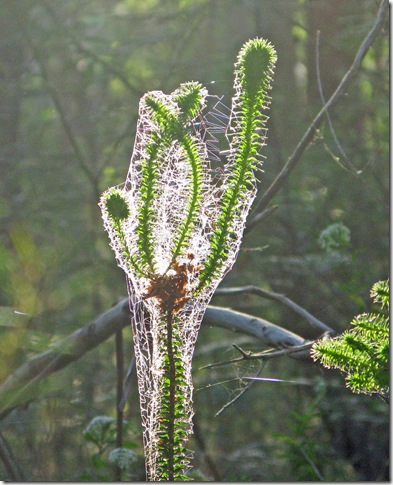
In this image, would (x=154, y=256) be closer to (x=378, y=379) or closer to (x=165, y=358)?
(x=165, y=358)

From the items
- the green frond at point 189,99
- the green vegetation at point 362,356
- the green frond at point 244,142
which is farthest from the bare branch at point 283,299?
the green frond at point 189,99

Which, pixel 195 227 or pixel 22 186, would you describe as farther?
pixel 22 186

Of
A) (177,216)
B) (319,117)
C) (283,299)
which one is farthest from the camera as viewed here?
(283,299)

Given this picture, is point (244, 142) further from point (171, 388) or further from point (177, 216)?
point (171, 388)

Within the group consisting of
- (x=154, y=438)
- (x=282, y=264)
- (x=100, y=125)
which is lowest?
(x=154, y=438)

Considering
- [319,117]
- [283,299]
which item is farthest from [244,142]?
[283,299]

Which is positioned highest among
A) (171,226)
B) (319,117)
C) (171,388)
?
(319,117)

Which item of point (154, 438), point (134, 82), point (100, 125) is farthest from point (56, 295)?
point (134, 82)

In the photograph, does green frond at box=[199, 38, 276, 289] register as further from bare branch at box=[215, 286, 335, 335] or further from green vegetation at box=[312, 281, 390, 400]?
bare branch at box=[215, 286, 335, 335]

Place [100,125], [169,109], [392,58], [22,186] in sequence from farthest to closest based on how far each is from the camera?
[100,125]
[22,186]
[392,58]
[169,109]
